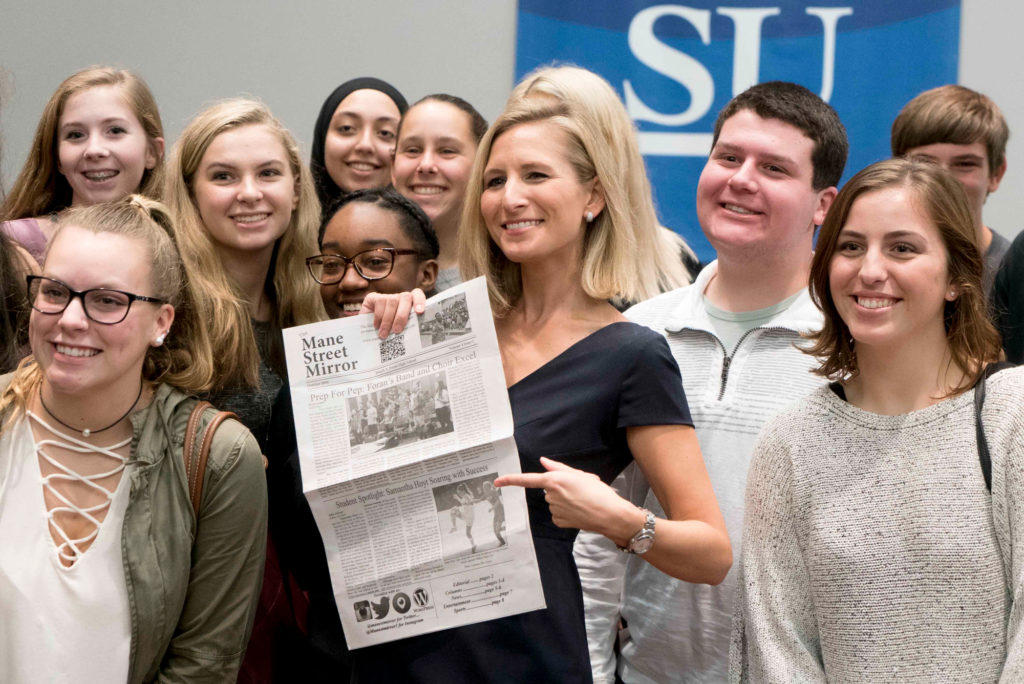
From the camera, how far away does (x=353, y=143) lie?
3.49 meters

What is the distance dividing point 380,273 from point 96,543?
90 centimetres

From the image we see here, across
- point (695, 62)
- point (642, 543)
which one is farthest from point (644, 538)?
point (695, 62)

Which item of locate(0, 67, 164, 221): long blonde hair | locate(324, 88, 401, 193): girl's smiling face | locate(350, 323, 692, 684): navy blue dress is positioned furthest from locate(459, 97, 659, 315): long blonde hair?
locate(324, 88, 401, 193): girl's smiling face

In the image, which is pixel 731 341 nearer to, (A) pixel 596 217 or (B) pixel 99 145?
(A) pixel 596 217

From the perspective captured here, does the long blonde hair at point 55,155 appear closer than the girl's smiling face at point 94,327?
No

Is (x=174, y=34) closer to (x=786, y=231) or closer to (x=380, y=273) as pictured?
(x=380, y=273)

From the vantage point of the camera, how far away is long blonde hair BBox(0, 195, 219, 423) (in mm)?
1900

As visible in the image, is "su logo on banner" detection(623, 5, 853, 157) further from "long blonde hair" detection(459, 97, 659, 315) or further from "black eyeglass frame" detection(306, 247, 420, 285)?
"long blonde hair" detection(459, 97, 659, 315)

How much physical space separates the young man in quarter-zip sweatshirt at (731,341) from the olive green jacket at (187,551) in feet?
2.36

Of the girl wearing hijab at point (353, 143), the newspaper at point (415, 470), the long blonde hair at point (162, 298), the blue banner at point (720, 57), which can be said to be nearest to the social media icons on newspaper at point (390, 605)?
the newspaper at point (415, 470)

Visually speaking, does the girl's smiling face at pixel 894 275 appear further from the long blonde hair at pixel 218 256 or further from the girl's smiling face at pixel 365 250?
the long blonde hair at pixel 218 256

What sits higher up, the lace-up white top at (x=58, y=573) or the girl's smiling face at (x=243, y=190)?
the girl's smiling face at (x=243, y=190)

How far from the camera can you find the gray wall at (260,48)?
433 cm

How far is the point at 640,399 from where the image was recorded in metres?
1.74
